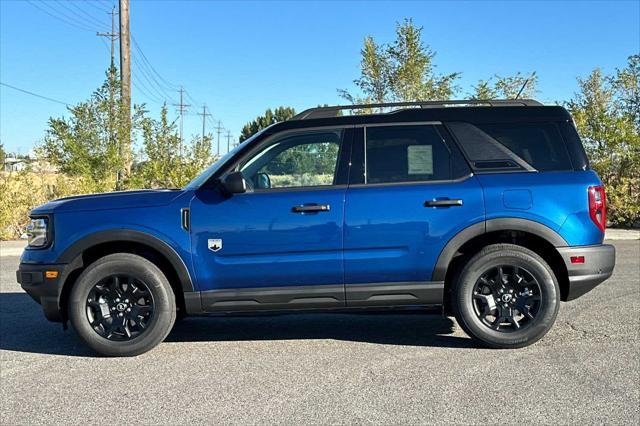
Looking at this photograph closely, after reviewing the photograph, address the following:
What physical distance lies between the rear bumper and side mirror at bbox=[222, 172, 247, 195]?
8.74 ft

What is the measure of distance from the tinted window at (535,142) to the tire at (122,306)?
3.09 meters

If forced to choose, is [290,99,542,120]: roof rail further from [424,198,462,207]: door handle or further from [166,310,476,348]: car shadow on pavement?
[166,310,476,348]: car shadow on pavement

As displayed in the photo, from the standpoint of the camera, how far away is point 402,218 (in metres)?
4.57

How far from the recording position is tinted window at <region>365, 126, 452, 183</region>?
473 cm

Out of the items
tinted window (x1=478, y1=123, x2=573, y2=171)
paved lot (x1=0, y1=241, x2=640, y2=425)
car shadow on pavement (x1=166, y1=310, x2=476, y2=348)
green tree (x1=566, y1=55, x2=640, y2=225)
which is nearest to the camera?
paved lot (x1=0, y1=241, x2=640, y2=425)

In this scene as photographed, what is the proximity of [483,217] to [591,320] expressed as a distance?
1941 millimetres

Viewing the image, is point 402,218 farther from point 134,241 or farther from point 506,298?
point 134,241

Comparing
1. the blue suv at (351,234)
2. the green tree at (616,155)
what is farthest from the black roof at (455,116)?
the green tree at (616,155)

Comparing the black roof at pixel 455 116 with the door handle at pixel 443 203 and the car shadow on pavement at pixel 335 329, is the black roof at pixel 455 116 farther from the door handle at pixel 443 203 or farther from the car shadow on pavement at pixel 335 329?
the car shadow on pavement at pixel 335 329

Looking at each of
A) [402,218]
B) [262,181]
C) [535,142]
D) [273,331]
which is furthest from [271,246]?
[535,142]

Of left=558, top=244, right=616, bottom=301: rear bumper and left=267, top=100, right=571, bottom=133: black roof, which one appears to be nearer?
left=558, top=244, right=616, bottom=301: rear bumper

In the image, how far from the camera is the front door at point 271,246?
457cm

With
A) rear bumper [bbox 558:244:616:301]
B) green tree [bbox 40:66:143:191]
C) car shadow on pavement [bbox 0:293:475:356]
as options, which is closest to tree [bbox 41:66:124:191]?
green tree [bbox 40:66:143:191]

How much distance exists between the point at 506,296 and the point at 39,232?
4.00m
